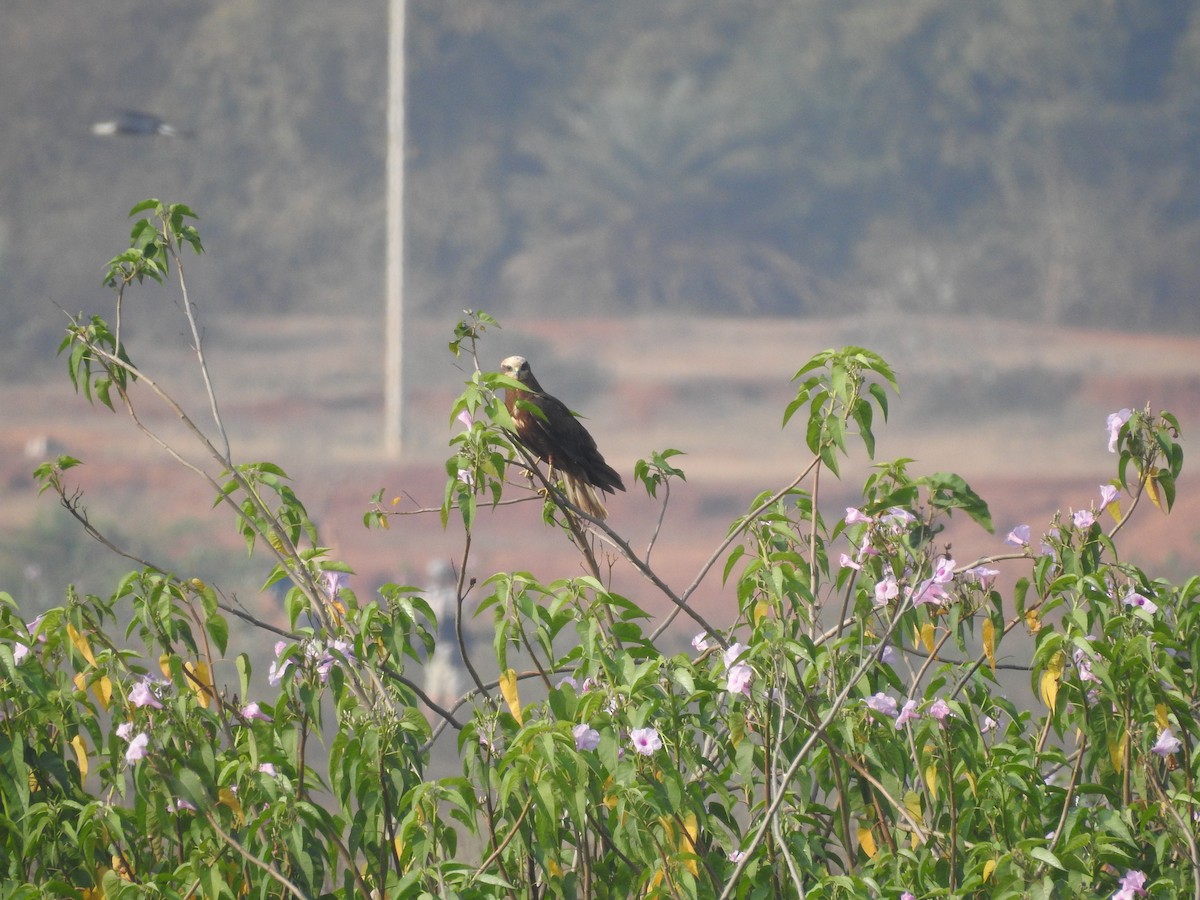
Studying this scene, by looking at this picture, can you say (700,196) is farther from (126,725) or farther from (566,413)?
(126,725)

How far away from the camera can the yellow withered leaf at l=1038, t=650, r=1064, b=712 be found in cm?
254

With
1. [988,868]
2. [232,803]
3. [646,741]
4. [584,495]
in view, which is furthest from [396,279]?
[988,868]

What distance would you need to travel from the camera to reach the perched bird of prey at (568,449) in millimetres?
3914

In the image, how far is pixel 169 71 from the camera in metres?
23.5

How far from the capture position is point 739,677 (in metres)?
2.48

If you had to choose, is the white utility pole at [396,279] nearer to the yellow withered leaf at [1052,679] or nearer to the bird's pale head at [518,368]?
the bird's pale head at [518,368]

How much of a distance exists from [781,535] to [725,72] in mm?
21970

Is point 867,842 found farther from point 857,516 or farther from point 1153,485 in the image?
point 1153,485

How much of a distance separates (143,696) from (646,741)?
846 millimetres

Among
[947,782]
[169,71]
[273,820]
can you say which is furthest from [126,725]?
[169,71]

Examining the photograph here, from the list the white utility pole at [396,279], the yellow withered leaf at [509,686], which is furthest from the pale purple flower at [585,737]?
the white utility pole at [396,279]

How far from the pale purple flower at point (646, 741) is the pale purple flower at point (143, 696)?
2.68 feet

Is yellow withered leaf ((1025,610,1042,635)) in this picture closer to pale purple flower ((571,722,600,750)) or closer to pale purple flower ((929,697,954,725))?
pale purple flower ((929,697,954,725))

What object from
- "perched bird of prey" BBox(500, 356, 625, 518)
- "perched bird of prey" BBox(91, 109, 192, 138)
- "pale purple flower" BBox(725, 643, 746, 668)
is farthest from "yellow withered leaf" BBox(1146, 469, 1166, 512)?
"perched bird of prey" BBox(91, 109, 192, 138)
